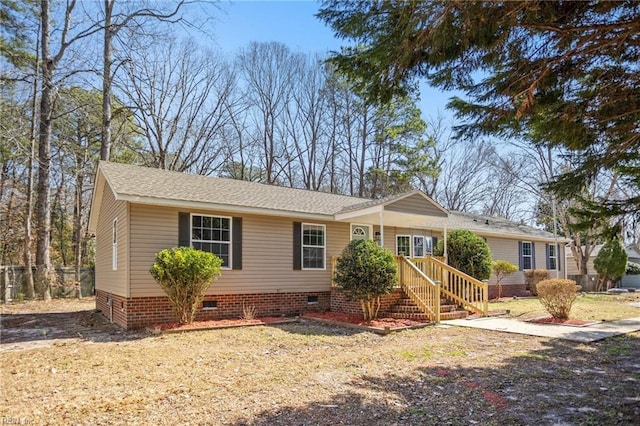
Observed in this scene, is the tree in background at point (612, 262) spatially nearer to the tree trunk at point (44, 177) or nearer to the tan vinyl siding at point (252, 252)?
the tan vinyl siding at point (252, 252)

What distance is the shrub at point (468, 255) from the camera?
14.2m

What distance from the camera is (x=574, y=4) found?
3.89 meters

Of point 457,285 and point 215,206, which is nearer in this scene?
point 215,206

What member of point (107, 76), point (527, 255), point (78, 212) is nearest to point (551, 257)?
point (527, 255)

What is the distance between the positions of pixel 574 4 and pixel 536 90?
38.0 inches

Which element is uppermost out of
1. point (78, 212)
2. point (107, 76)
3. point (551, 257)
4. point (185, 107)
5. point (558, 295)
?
point (185, 107)

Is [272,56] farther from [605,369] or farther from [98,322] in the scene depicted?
[605,369]

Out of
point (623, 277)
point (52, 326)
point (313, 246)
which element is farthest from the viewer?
point (623, 277)

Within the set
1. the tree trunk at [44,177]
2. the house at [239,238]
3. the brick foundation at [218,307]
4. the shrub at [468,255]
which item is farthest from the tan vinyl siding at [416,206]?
the tree trunk at [44,177]

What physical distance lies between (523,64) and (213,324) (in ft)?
26.8

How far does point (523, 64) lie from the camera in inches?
177

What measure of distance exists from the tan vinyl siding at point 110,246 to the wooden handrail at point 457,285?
7.69 m

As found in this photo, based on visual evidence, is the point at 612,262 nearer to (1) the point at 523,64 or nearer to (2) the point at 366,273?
(2) the point at 366,273

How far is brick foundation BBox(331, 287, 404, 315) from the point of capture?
36.7 ft
